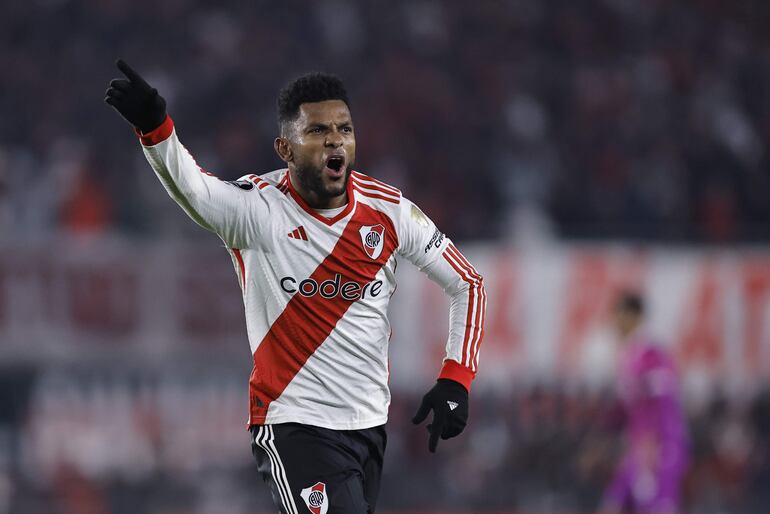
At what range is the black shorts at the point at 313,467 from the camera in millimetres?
4148

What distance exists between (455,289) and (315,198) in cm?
69

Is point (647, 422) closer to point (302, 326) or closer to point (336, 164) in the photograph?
point (302, 326)

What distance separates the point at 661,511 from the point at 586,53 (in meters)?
6.63

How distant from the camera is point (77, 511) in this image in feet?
32.1

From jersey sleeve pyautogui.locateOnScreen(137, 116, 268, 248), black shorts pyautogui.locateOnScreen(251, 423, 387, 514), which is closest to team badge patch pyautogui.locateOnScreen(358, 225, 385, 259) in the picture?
jersey sleeve pyautogui.locateOnScreen(137, 116, 268, 248)

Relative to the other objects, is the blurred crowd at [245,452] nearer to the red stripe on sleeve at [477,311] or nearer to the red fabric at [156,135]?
the red stripe on sleeve at [477,311]

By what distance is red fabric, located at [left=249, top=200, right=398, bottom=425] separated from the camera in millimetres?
4262

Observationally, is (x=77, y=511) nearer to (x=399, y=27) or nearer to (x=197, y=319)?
(x=197, y=319)

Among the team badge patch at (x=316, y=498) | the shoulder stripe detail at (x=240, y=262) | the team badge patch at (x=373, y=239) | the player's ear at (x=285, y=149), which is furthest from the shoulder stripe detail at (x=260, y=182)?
the team badge patch at (x=316, y=498)

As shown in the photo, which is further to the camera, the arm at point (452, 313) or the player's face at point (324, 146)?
the arm at point (452, 313)

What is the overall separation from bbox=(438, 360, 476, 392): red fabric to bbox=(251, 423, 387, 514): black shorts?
0.40 m

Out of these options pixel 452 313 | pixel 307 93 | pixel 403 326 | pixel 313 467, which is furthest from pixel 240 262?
pixel 403 326

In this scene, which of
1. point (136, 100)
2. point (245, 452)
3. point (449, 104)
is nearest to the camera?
point (136, 100)

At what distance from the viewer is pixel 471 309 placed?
181 inches
